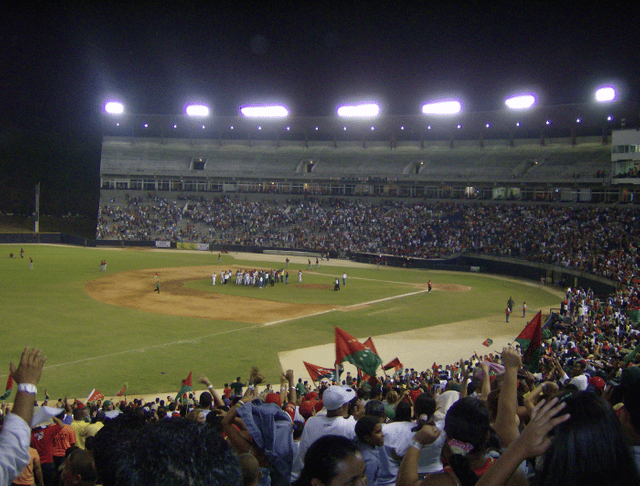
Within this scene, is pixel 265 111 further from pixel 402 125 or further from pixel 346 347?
pixel 346 347

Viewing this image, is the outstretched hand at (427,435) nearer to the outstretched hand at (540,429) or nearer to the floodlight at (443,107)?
the outstretched hand at (540,429)

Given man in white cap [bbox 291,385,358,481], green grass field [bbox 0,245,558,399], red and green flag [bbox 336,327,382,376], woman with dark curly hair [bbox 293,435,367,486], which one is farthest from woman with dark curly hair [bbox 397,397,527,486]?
green grass field [bbox 0,245,558,399]

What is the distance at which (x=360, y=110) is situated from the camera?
78625 mm

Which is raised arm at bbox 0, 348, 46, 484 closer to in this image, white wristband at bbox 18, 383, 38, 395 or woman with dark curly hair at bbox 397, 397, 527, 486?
white wristband at bbox 18, 383, 38, 395

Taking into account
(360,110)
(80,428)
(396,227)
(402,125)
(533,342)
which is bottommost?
(80,428)

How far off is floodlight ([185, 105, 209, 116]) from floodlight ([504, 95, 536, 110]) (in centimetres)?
4707

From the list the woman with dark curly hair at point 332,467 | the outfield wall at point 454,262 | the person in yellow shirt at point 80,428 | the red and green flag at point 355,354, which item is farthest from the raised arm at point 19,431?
the outfield wall at point 454,262

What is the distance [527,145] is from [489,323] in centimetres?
4967

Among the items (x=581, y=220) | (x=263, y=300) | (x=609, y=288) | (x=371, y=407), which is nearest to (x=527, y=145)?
(x=581, y=220)

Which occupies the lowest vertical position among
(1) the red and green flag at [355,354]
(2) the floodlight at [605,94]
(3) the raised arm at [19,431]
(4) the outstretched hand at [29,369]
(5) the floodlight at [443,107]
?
(1) the red and green flag at [355,354]

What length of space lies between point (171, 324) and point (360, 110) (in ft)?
187

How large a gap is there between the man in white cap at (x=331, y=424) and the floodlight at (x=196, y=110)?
3340 inches

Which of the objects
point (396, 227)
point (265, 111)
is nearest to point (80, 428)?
Result: point (396, 227)

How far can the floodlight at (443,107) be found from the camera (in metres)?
72.5
